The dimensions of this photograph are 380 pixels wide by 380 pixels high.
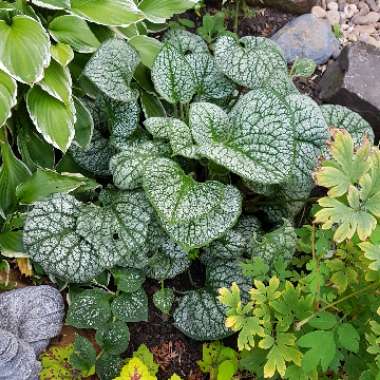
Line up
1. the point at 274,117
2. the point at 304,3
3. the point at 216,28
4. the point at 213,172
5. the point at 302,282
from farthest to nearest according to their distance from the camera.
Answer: the point at 304,3, the point at 216,28, the point at 213,172, the point at 274,117, the point at 302,282

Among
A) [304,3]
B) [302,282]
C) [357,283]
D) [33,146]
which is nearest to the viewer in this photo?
[357,283]

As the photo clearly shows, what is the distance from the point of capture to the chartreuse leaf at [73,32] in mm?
2502

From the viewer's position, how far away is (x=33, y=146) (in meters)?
2.58

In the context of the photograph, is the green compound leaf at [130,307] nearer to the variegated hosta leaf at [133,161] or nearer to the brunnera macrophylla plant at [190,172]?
the brunnera macrophylla plant at [190,172]

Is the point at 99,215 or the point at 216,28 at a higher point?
the point at 216,28

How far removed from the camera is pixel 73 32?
2.51m

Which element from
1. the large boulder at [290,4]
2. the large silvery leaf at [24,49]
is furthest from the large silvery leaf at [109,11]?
the large boulder at [290,4]

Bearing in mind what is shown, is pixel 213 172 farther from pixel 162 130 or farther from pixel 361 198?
pixel 361 198

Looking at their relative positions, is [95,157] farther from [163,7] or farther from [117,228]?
[163,7]

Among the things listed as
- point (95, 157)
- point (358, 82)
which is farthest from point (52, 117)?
point (358, 82)

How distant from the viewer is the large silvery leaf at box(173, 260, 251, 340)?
227 centimetres

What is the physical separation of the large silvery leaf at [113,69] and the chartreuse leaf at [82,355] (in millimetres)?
874

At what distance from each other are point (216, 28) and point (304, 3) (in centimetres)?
58

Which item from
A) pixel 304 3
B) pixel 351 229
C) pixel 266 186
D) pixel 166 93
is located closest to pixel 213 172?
pixel 266 186
